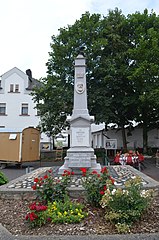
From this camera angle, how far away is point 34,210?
4.00m

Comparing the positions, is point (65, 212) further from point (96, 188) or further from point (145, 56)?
point (145, 56)

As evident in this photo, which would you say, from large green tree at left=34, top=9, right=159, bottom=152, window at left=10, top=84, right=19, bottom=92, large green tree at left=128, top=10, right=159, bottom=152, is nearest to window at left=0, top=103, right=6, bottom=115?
window at left=10, top=84, right=19, bottom=92

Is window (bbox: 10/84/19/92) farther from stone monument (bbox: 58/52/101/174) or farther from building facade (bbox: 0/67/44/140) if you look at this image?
stone monument (bbox: 58/52/101/174)

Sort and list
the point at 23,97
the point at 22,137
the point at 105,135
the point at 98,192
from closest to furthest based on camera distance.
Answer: the point at 98,192, the point at 22,137, the point at 105,135, the point at 23,97

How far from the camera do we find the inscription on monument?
9445 mm

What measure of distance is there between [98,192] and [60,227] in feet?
3.80

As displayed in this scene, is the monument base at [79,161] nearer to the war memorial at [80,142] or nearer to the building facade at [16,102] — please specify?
the war memorial at [80,142]

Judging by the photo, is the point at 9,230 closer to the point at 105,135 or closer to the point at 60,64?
the point at 60,64

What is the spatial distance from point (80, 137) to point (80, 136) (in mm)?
40

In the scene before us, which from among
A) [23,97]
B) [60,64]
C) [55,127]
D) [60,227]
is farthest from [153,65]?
[23,97]

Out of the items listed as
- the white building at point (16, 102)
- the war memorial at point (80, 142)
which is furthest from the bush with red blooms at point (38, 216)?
the white building at point (16, 102)

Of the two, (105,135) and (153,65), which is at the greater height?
(153,65)

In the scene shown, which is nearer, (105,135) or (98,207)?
(98,207)

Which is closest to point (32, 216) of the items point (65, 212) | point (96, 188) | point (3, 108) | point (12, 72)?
point (65, 212)
